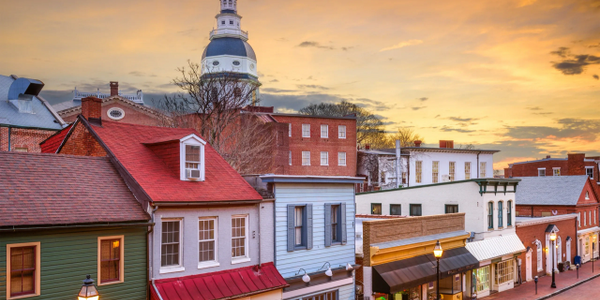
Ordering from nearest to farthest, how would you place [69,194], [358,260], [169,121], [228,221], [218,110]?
[69,194] → [228,221] → [358,260] → [218,110] → [169,121]

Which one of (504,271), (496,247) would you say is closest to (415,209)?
(496,247)

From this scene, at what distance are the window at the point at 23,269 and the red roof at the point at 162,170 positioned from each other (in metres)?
3.68

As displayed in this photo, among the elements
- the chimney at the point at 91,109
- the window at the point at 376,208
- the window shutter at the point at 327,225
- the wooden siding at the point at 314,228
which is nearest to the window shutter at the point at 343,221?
the wooden siding at the point at 314,228

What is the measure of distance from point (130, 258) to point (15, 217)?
→ 3560 millimetres

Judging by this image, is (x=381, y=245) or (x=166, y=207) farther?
(x=381, y=245)

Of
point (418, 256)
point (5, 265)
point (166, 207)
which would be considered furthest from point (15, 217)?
point (418, 256)

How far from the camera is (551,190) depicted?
54.0m

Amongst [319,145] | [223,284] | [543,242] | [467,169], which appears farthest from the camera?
[467,169]

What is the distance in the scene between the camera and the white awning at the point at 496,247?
108 feet

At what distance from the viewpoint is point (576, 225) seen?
A: 165ft

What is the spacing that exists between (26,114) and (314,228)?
29.2 meters

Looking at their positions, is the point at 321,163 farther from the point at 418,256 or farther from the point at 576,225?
the point at 418,256

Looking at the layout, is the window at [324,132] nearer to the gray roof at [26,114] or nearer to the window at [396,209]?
the window at [396,209]

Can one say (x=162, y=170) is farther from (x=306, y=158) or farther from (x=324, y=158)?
(x=324, y=158)
